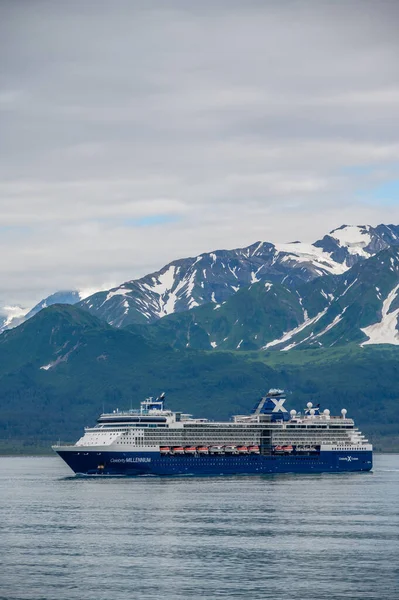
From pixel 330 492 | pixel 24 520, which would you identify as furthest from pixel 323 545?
pixel 330 492

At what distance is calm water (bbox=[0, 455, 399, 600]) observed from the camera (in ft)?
294

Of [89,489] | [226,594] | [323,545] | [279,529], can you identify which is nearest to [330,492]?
[89,489]

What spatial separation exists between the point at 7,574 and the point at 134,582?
34.3ft

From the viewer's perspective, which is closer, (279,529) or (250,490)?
(279,529)

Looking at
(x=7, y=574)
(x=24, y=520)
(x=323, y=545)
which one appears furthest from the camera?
(x=24, y=520)

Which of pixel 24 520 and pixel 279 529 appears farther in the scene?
pixel 24 520

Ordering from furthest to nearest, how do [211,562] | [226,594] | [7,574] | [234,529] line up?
[234,529] < [211,562] < [7,574] < [226,594]

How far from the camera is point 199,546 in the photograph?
11131 centimetres

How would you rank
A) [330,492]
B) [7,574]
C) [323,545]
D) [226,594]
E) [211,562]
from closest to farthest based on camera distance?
[226,594]
[7,574]
[211,562]
[323,545]
[330,492]

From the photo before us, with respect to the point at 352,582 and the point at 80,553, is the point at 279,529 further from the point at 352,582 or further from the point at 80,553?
the point at 352,582

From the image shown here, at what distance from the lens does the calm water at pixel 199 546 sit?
89750mm

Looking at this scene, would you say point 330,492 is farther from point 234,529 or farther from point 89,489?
point 234,529

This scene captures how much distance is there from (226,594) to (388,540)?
3277 centimetres

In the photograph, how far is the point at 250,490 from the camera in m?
183
